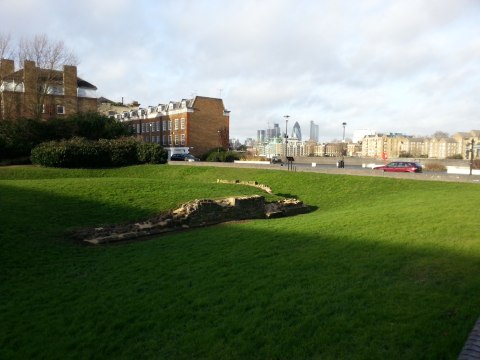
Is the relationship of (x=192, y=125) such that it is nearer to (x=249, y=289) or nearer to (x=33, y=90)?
(x=33, y=90)

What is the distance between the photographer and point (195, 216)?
16.4m

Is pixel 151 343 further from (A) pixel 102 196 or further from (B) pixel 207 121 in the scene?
(B) pixel 207 121

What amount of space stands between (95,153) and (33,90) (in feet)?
69.5

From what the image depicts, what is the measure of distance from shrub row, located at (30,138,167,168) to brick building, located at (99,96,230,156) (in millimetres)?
29792

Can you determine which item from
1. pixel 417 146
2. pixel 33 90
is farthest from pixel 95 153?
pixel 417 146

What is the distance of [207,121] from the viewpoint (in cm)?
7612

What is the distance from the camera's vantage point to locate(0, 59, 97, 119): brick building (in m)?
50.1

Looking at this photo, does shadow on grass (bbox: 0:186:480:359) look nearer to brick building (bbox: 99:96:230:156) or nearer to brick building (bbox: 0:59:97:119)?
brick building (bbox: 0:59:97:119)

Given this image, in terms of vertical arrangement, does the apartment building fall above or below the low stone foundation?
above

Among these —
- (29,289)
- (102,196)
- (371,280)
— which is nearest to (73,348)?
(29,289)

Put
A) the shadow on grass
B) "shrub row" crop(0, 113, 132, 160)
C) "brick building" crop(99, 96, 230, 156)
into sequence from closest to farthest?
the shadow on grass < "shrub row" crop(0, 113, 132, 160) < "brick building" crop(99, 96, 230, 156)

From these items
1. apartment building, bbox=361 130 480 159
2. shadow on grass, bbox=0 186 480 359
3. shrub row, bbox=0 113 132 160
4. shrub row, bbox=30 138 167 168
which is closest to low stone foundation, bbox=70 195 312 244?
shadow on grass, bbox=0 186 480 359

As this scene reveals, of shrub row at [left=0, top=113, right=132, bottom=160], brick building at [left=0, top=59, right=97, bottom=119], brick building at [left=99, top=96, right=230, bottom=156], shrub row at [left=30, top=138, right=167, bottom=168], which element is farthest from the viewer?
brick building at [left=99, top=96, right=230, bottom=156]

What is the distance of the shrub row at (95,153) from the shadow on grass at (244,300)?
25.4 meters
